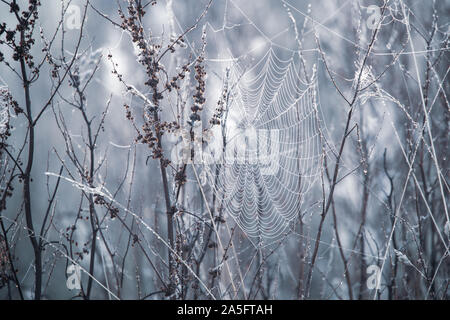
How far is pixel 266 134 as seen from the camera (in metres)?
1.97

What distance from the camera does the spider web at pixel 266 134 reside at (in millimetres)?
1841

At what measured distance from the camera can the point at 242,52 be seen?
195 centimetres

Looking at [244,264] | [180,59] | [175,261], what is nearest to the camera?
[175,261]

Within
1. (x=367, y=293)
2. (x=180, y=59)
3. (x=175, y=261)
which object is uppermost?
(x=180, y=59)

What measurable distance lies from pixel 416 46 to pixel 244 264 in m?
1.29

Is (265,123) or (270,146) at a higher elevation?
(265,123)

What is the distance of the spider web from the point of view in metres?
1.84

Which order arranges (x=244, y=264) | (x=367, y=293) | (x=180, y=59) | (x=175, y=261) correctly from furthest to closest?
1. (x=367, y=293)
2. (x=244, y=264)
3. (x=180, y=59)
4. (x=175, y=261)

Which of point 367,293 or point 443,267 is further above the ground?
point 443,267

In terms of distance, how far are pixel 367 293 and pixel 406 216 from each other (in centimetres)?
42
